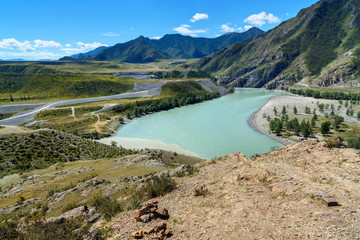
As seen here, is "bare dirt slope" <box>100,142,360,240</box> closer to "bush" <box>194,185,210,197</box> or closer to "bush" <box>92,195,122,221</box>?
"bush" <box>194,185,210,197</box>

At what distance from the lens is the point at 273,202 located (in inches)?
429

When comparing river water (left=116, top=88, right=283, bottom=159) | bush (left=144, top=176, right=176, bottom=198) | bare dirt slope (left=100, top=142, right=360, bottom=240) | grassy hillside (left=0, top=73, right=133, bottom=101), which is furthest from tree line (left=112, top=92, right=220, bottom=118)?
bare dirt slope (left=100, top=142, right=360, bottom=240)

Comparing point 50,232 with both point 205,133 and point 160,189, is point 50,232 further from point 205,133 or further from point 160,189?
point 205,133

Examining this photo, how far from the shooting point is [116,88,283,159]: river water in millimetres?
63406

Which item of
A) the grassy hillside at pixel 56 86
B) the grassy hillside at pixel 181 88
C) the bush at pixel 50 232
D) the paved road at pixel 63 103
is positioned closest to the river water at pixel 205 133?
the bush at pixel 50 232

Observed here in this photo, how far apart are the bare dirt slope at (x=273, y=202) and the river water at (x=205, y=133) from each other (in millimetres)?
39417

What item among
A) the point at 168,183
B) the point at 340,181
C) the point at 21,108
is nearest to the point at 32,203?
the point at 168,183

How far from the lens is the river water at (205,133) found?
63406 millimetres

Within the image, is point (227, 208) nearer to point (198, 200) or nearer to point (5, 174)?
point (198, 200)

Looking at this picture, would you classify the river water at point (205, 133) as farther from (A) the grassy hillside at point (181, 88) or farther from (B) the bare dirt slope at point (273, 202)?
(A) the grassy hillside at point (181, 88)

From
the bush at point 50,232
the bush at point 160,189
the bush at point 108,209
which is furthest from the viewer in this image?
the bush at point 160,189

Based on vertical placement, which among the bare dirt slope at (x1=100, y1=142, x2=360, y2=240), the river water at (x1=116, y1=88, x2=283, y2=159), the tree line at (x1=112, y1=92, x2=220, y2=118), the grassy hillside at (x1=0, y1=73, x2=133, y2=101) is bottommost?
the river water at (x1=116, y1=88, x2=283, y2=159)

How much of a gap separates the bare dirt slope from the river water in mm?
39417

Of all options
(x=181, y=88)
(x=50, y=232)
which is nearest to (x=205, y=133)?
(x=50, y=232)
